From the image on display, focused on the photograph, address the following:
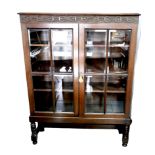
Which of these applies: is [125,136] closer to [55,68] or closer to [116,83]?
[116,83]

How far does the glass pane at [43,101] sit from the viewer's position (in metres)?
1.83

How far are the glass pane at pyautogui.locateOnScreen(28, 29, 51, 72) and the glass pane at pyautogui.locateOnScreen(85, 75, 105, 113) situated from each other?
1.40ft

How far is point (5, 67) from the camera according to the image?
6.52ft

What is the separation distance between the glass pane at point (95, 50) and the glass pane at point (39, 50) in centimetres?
37

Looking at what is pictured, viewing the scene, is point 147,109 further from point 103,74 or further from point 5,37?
point 5,37

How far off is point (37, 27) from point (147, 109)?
55.7 inches

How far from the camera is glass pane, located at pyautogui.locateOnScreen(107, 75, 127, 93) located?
176 cm

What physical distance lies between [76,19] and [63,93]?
2.45ft

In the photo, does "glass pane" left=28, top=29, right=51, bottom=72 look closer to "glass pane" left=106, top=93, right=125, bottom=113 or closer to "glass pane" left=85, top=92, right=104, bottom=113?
"glass pane" left=85, top=92, right=104, bottom=113

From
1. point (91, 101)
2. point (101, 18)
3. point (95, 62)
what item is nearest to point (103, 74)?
point (95, 62)

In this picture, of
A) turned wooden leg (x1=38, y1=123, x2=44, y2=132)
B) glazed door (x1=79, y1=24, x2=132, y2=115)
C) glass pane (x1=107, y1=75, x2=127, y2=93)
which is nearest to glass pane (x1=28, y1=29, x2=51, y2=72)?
glazed door (x1=79, y1=24, x2=132, y2=115)

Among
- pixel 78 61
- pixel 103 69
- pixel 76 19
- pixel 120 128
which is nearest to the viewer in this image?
pixel 76 19

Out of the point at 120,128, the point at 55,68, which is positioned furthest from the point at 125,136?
the point at 55,68

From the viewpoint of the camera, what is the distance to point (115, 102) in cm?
191
